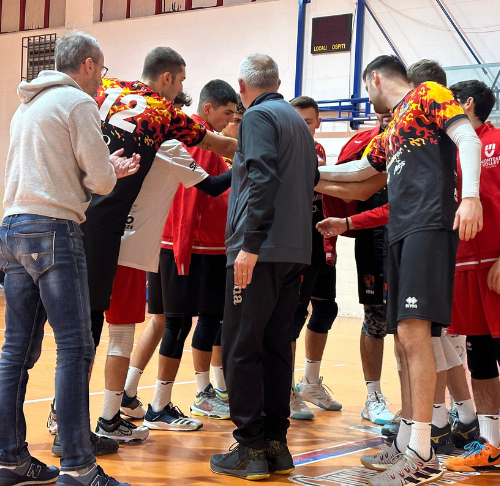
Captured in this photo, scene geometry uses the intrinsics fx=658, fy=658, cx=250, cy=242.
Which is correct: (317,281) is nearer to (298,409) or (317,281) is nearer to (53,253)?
(298,409)

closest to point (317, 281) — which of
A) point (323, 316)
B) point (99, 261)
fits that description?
point (323, 316)

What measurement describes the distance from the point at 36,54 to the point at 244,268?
1485 cm

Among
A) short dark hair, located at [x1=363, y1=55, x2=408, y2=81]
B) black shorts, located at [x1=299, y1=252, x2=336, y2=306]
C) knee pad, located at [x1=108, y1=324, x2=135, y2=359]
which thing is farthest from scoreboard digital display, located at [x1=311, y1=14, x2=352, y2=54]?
knee pad, located at [x1=108, y1=324, x2=135, y2=359]

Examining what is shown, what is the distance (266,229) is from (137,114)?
0.98 m

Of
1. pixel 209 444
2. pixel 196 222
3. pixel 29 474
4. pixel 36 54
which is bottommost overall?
pixel 209 444

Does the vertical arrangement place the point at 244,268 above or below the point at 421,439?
above

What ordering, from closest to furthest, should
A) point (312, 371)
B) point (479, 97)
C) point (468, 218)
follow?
point (468, 218) → point (479, 97) → point (312, 371)

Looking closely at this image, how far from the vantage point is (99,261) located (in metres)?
3.27

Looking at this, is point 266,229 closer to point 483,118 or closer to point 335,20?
point 483,118

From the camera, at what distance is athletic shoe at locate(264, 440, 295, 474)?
306cm

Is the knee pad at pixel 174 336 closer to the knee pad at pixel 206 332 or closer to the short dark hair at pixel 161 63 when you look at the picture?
the knee pad at pixel 206 332

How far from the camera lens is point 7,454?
2670 millimetres


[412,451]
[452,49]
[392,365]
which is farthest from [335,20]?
[412,451]

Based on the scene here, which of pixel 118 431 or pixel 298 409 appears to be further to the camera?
pixel 298 409
